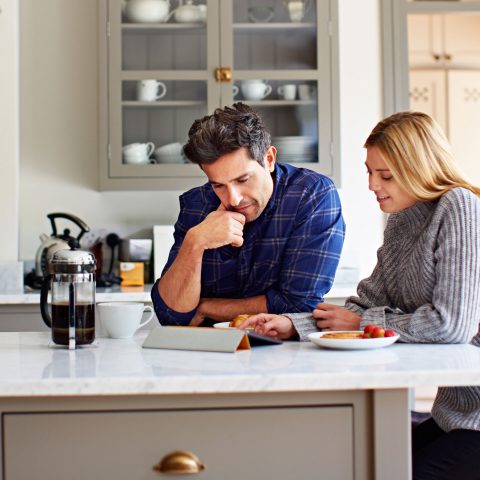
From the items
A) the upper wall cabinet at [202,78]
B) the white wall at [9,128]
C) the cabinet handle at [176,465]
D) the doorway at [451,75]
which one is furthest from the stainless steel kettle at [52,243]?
the doorway at [451,75]

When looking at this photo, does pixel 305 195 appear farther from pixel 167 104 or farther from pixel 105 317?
pixel 167 104

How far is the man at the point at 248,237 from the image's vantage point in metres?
2.16

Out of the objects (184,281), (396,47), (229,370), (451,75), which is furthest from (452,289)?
(451,75)

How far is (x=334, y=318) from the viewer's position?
1919 millimetres

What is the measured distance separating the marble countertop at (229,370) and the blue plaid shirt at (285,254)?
0.49 metres

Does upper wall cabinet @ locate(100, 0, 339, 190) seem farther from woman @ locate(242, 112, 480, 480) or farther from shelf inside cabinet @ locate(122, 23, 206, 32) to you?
woman @ locate(242, 112, 480, 480)

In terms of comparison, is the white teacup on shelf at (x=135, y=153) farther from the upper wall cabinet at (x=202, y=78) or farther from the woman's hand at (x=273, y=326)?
the woman's hand at (x=273, y=326)

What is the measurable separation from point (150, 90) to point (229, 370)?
8.62 feet

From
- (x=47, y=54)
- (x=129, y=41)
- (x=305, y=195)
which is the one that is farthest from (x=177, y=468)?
(x=47, y=54)

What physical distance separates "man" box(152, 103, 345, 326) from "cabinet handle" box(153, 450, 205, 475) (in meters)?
0.78

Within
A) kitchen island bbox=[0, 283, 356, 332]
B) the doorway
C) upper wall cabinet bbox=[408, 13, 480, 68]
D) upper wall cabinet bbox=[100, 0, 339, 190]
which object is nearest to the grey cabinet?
kitchen island bbox=[0, 283, 356, 332]

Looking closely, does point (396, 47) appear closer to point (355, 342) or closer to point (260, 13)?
point (260, 13)

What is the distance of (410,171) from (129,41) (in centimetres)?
227

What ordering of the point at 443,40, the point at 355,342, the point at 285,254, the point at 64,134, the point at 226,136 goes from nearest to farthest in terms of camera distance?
1. the point at 355,342
2. the point at 226,136
3. the point at 285,254
4. the point at 64,134
5. the point at 443,40
